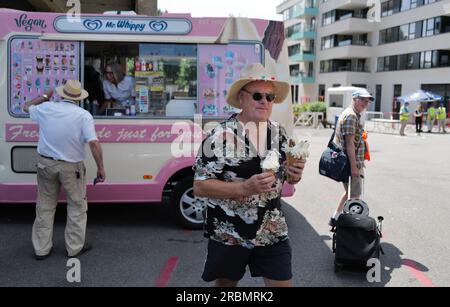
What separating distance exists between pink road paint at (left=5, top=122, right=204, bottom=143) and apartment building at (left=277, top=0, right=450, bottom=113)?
3854 centimetres

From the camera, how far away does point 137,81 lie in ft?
19.9

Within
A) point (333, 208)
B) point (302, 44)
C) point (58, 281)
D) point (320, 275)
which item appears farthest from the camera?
point (302, 44)

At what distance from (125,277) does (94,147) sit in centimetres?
139

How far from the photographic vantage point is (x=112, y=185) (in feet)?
19.0

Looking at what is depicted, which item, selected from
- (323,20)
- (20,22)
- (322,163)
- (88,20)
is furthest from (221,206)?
(323,20)

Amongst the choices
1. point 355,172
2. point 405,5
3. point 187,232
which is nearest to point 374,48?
point 405,5

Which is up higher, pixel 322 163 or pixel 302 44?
pixel 302 44

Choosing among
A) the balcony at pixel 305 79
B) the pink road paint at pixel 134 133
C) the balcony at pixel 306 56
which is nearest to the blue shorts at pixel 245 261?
the pink road paint at pixel 134 133

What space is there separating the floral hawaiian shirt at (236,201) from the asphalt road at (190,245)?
5.54 feet

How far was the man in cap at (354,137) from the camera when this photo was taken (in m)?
5.36

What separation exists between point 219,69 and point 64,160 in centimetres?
225

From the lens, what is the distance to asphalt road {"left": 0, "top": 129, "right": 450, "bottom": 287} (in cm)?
450
